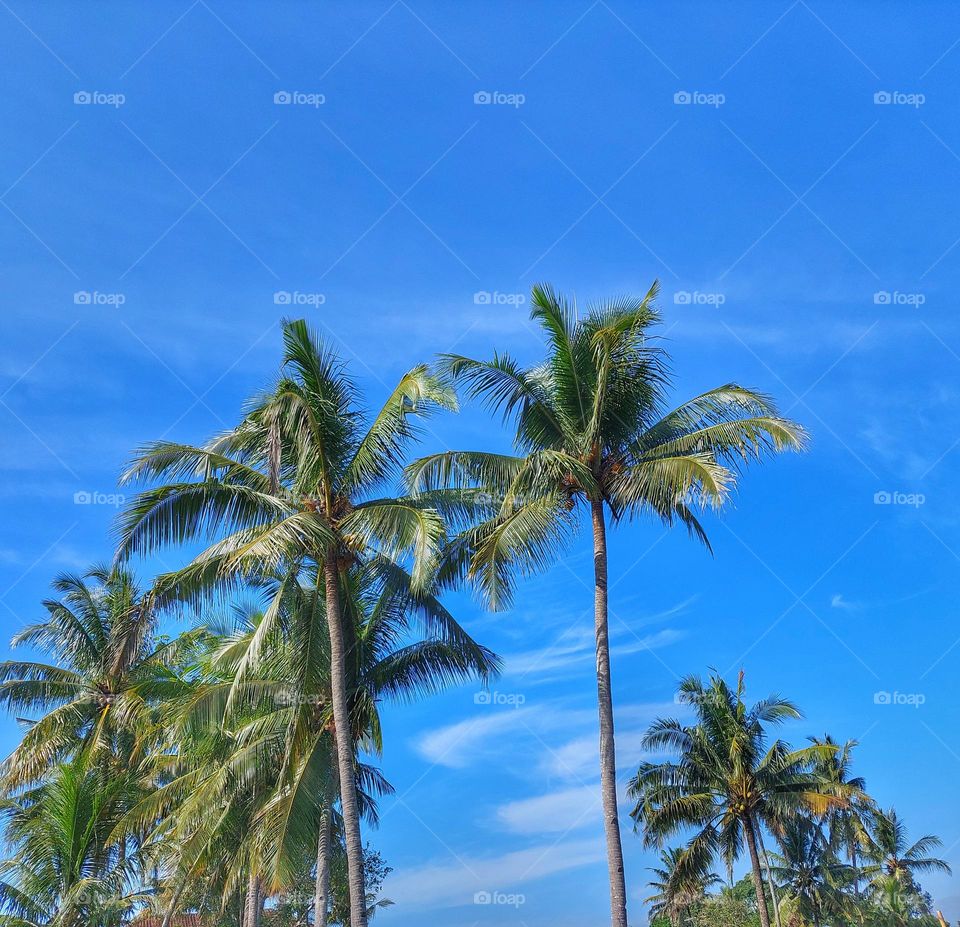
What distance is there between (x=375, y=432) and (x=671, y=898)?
28308 millimetres

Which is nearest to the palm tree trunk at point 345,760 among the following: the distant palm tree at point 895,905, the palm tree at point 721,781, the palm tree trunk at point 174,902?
the palm tree trunk at point 174,902

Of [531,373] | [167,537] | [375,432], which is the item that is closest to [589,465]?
[531,373]

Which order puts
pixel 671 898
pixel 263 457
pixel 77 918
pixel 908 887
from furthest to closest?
pixel 908 887
pixel 671 898
pixel 263 457
pixel 77 918

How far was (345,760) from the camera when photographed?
55.2 ft

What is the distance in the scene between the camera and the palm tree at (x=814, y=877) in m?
43.5

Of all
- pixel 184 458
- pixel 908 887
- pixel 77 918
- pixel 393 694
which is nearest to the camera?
pixel 77 918

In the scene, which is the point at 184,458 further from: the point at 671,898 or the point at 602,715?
the point at 671,898

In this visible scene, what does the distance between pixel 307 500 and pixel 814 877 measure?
36104 millimetres

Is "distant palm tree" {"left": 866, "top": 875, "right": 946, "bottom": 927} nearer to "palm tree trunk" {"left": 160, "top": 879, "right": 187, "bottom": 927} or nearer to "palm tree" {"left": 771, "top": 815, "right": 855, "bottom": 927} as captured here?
"palm tree" {"left": 771, "top": 815, "right": 855, "bottom": 927}

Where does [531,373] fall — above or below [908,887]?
above

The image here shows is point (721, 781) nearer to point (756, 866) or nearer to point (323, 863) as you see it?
point (756, 866)

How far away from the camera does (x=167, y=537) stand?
57.2 ft

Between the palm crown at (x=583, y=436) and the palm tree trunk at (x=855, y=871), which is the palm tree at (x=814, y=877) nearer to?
the palm tree trunk at (x=855, y=871)

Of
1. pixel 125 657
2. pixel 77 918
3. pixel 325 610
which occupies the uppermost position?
pixel 325 610
